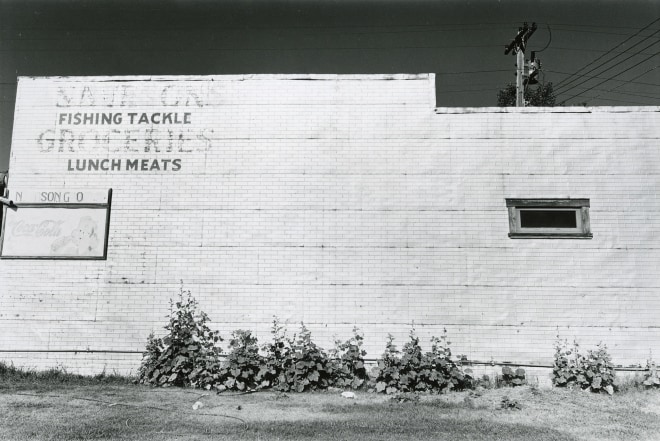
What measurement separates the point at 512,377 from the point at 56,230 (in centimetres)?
804

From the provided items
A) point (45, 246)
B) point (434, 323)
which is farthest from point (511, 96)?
point (45, 246)

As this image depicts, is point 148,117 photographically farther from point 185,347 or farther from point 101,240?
point 185,347

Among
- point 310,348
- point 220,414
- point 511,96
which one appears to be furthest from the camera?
point 511,96

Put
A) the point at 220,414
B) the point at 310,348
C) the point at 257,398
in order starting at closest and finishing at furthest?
1. the point at 220,414
2. the point at 257,398
3. the point at 310,348

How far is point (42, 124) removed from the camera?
31.9ft

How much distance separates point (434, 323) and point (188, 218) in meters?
4.55

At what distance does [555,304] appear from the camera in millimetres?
8789

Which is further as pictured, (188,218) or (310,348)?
(188,218)

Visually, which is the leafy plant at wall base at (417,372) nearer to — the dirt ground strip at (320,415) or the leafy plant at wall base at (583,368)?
the dirt ground strip at (320,415)

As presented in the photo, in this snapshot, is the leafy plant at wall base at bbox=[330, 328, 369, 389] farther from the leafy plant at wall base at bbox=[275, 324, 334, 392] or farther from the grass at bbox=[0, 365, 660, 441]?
the grass at bbox=[0, 365, 660, 441]

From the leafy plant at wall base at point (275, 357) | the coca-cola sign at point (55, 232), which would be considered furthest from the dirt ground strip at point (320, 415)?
the coca-cola sign at point (55, 232)

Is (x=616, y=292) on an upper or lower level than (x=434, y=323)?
upper

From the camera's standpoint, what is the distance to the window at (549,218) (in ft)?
29.5

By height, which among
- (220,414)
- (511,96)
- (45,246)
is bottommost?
(220,414)
